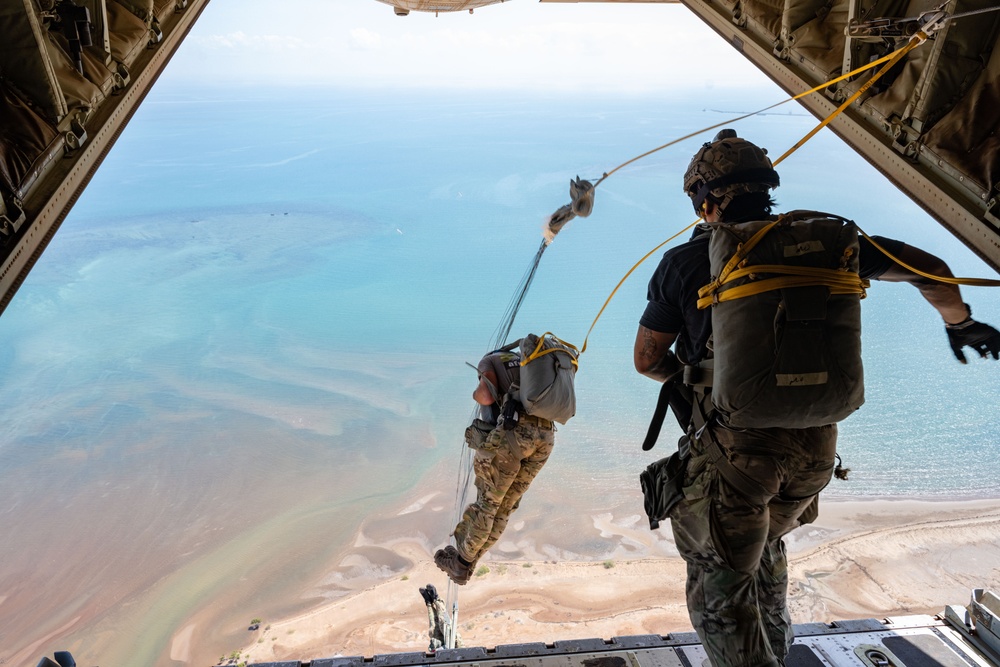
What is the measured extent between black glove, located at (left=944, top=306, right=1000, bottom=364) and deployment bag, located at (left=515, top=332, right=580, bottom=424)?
1.99m

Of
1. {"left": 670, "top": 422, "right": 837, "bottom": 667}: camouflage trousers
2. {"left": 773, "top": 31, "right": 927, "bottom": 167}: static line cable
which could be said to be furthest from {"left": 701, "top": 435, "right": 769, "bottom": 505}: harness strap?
{"left": 773, "top": 31, "right": 927, "bottom": 167}: static line cable

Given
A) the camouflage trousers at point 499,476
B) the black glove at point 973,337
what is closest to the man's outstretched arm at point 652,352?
the black glove at point 973,337

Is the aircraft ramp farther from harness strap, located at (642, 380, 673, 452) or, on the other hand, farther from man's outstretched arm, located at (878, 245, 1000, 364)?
man's outstretched arm, located at (878, 245, 1000, 364)

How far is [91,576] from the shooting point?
620 inches

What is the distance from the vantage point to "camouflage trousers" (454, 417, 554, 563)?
411 cm

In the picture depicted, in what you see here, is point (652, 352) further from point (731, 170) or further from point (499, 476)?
point (499, 476)

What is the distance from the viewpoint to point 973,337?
2258 millimetres

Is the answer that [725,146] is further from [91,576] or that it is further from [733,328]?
[91,576]

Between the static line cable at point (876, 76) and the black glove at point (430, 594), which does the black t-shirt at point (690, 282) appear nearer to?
the static line cable at point (876, 76)

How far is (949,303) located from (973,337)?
6.1 inches

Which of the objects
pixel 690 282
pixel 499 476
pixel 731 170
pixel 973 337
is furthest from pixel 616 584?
pixel 731 170

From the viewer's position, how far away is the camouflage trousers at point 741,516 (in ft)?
6.77

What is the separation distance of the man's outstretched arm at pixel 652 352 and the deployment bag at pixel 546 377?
4.72 ft

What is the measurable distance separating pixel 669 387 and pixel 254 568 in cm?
1615
